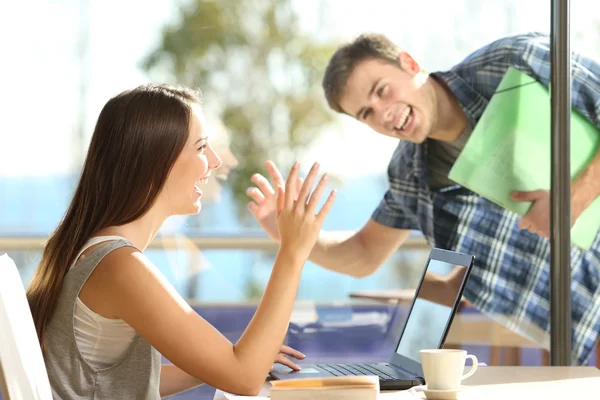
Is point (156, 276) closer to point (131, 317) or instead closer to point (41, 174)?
point (131, 317)

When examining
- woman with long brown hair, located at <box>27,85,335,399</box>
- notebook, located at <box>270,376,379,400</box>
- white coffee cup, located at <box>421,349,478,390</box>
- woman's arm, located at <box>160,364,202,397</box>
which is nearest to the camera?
notebook, located at <box>270,376,379,400</box>

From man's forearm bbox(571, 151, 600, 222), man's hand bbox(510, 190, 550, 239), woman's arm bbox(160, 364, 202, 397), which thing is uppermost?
man's forearm bbox(571, 151, 600, 222)

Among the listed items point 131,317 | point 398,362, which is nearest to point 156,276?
point 131,317

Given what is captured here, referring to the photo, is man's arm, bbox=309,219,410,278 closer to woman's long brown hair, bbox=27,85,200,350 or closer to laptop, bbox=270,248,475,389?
laptop, bbox=270,248,475,389

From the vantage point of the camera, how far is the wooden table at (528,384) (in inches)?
56.2

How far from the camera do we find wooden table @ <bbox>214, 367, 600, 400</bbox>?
1.43 meters

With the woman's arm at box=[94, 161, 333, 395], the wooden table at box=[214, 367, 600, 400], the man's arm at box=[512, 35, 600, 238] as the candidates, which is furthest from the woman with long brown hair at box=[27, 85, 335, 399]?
the man's arm at box=[512, 35, 600, 238]

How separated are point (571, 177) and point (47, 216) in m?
1.58

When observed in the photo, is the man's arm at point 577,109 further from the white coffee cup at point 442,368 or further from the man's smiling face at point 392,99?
the white coffee cup at point 442,368

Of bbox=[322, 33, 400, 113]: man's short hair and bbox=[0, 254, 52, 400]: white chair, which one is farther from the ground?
bbox=[322, 33, 400, 113]: man's short hair

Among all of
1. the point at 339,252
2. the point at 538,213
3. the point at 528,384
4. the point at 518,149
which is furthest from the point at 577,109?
the point at 528,384

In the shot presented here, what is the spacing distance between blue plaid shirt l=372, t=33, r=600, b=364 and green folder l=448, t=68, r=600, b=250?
Answer: 28mm

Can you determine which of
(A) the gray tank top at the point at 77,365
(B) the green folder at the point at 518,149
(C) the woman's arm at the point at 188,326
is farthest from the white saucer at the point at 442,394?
(B) the green folder at the point at 518,149

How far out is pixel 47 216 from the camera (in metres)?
2.45
